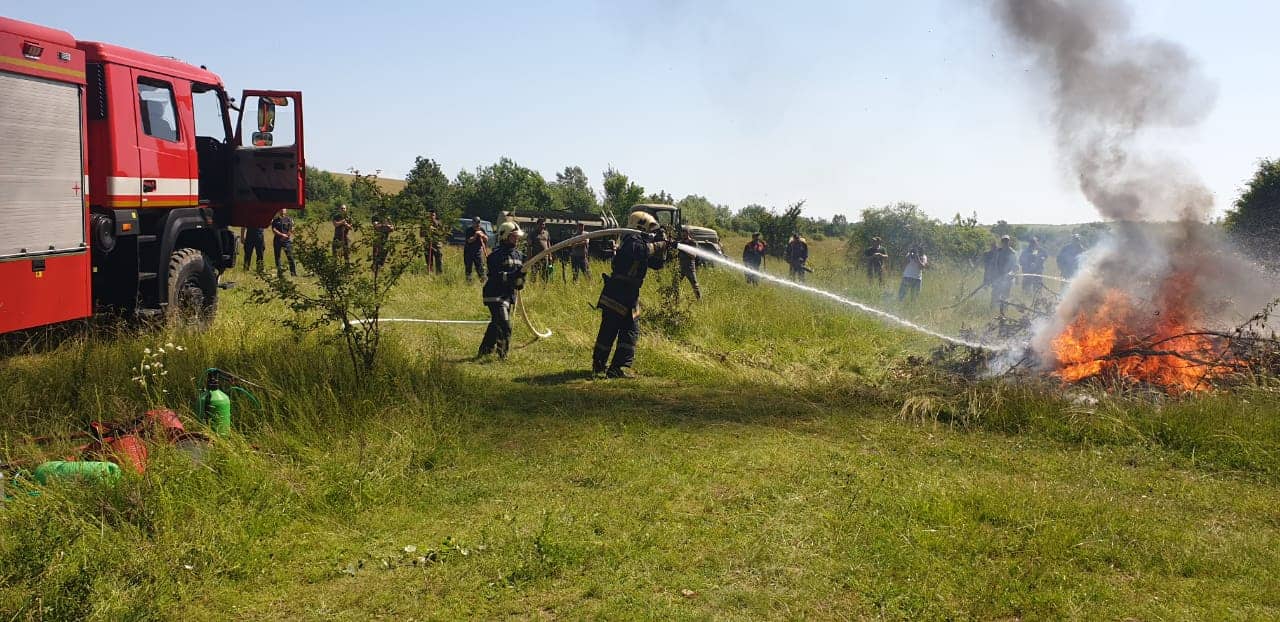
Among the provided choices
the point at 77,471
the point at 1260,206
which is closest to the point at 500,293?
the point at 77,471

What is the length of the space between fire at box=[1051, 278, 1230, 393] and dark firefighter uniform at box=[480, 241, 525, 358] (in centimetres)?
568

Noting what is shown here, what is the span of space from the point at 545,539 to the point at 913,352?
24.7ft

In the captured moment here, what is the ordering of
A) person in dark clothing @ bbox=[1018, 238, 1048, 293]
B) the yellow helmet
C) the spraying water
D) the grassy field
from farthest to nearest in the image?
person in dark clothing @ bbox=[1018, 238, 1048, 293] → the spraying water → the yellow helmet → the grassy field

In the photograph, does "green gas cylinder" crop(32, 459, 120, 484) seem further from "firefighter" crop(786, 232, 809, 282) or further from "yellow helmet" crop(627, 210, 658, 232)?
"firefighter" crop(786, 232, 809, 282)

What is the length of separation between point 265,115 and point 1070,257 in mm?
14703

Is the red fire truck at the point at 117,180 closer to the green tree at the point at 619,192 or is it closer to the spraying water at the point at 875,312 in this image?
the spraying water at the point at 875,312

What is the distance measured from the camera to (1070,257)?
54.7 ft

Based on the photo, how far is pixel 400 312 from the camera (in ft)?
42.6

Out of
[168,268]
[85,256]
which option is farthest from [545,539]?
[168,268]

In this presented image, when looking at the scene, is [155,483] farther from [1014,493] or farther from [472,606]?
[1014,493]

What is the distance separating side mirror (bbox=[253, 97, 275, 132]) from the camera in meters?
9.40

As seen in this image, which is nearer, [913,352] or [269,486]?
[269,486]

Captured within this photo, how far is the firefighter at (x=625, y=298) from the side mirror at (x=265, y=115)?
430 centimetres

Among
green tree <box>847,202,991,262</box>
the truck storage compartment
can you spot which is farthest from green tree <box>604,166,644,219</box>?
the truck storage compartment
